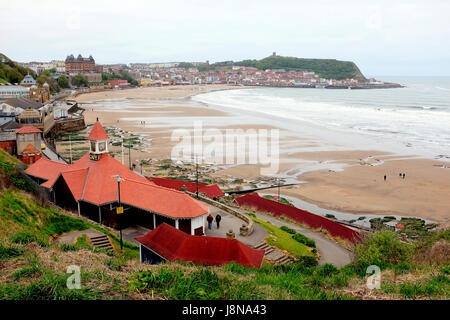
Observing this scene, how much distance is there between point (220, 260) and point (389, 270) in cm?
572

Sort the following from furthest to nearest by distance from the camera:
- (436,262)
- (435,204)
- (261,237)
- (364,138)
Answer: (364,138)
(435,204)
(261,237)
(436,262)

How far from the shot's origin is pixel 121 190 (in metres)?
20.1

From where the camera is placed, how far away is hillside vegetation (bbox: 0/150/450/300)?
265 inches

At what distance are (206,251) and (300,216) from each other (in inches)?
490

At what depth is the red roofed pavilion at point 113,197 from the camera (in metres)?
18.2

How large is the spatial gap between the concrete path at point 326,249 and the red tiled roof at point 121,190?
21.4ft

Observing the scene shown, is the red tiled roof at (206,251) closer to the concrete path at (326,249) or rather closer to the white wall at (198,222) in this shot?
the white wall at (198,222)

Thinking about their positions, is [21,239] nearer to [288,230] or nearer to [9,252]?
[9,252]

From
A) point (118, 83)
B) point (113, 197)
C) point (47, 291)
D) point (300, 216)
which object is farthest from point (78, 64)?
point (47, 291)

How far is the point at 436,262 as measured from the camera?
13.2 metres

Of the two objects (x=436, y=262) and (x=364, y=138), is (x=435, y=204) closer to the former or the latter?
(x=436, y=262)
